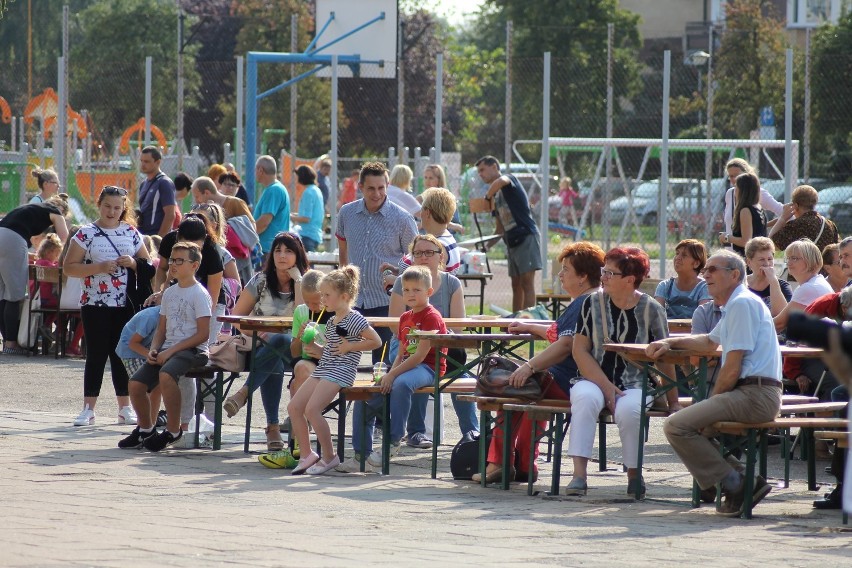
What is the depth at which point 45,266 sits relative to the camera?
15438 mm

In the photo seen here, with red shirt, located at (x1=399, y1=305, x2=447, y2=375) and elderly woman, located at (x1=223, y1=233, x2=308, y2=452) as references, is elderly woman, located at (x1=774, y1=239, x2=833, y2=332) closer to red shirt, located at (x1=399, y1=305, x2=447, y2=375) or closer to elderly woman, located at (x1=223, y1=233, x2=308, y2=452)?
red shirt, located at (x1=399, y1=305, x2=447, y2=375)

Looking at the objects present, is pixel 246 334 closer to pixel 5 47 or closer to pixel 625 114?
pixel 625 114

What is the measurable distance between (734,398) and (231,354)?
3.68 meters

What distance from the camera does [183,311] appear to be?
10164mm

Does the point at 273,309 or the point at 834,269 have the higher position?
the point at 834,269

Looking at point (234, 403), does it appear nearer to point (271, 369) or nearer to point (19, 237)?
point (271, 369)

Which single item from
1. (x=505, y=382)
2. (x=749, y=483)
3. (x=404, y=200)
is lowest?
(x=749, y=483)

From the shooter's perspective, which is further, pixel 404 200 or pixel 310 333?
pixel 404 200

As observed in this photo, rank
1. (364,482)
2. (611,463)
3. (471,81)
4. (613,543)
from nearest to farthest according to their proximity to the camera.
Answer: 1. (613,543)
2. (364,482)
3. (611,463)
4. (471,81)

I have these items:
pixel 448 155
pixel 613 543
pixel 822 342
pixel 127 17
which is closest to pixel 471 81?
pixel 127 17

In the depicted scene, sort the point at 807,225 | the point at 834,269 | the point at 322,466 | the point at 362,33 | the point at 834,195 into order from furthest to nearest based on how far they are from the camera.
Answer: the point at 362,33
the point at 834,195
the point at 807,225
the point at 834,269
the point at 322,466

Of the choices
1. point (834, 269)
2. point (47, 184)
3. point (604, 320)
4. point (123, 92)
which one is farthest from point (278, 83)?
point (604, 320)

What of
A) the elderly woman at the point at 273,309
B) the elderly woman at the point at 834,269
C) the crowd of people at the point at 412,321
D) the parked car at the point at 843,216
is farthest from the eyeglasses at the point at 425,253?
the parked car at the point at 843,216

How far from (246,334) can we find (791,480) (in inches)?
143
